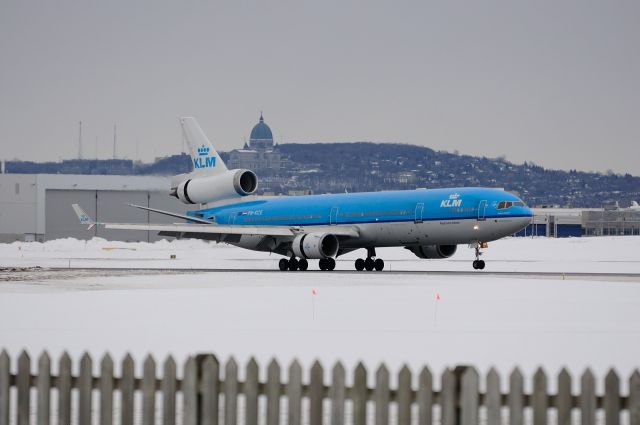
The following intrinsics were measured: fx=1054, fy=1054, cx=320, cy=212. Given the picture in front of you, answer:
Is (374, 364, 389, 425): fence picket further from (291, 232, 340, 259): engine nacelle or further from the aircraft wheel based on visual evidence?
the aircraft wheel

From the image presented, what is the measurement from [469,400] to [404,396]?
528 mm

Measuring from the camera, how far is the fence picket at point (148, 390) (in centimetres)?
877

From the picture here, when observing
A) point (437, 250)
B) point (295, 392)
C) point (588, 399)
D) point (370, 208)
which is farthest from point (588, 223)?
point (295, 392)

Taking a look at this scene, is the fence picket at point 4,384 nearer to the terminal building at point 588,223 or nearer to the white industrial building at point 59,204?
the white industrial building at point 59,204

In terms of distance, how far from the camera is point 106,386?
9055mm

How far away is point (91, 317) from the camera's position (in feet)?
79.8

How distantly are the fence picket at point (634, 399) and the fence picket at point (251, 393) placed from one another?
3.03m

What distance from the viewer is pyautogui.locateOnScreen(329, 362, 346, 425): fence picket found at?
334 inches

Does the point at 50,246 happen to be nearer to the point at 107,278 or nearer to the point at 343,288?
the point at 107,278

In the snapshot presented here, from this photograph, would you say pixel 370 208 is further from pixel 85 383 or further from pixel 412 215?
pixel 85 383

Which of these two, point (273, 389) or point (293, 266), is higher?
point (273, 389)

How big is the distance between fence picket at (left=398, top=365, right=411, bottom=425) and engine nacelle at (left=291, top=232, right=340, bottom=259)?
44863 millimetres

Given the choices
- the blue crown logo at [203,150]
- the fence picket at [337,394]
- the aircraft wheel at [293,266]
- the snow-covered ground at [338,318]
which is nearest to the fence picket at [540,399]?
the fence picket at [337,394]

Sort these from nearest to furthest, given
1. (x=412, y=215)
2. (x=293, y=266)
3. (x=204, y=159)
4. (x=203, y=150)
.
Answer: (x=412, y=215), (x=293, y=266), (x=204, y=159), (x=203, y=150)
